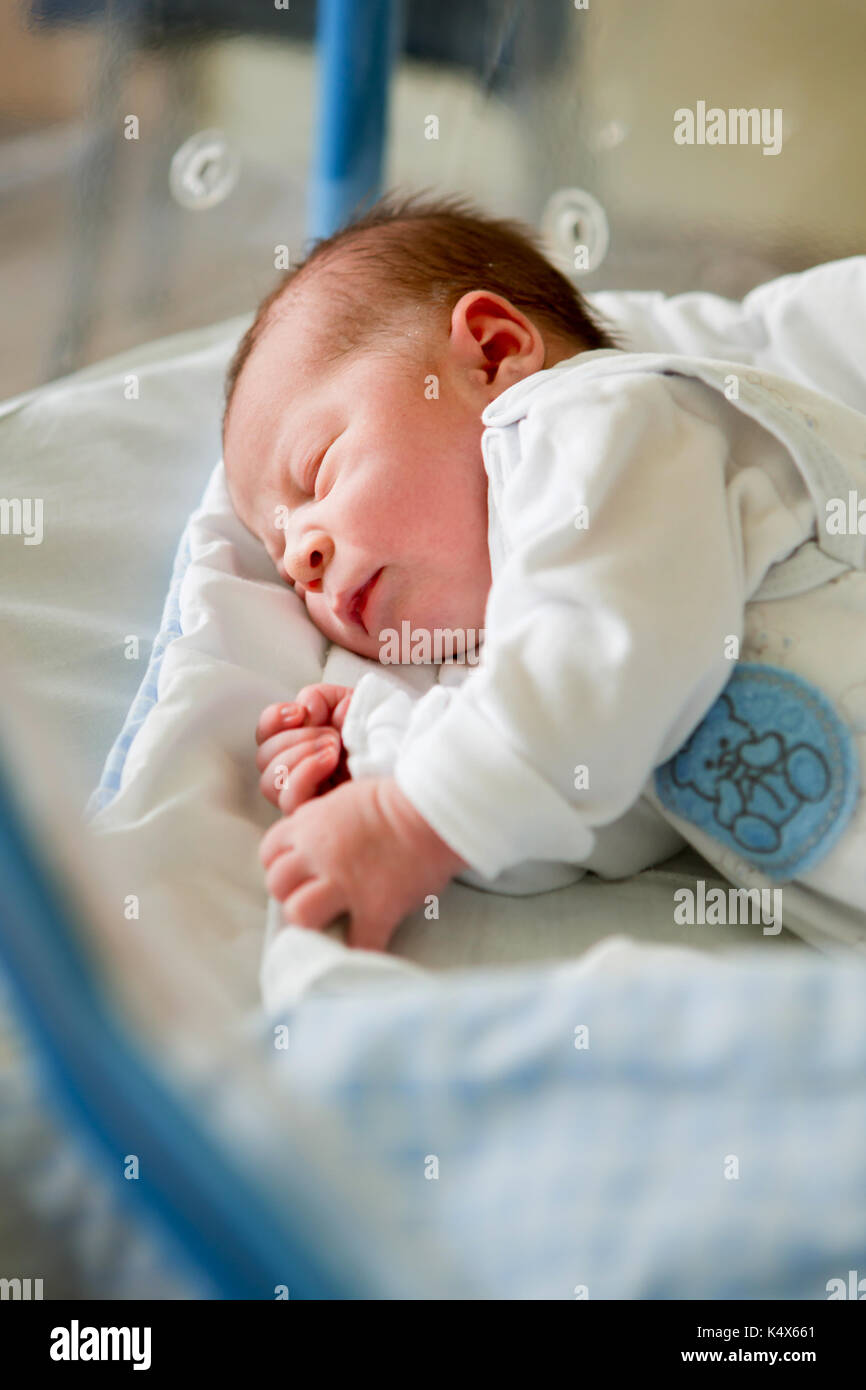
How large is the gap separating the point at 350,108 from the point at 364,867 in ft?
3.49

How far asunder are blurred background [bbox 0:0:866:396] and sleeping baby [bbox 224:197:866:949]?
28cm

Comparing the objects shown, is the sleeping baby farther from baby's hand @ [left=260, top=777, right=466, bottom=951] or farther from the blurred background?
the blurred background

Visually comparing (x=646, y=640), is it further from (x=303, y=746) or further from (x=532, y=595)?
(x=303, y=746)

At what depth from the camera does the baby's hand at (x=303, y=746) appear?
2.29 ft

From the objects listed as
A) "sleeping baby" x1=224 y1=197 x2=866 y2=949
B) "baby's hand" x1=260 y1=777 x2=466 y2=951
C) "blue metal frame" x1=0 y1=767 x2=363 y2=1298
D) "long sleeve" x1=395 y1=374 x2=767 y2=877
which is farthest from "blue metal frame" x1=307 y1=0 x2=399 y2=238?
"blue metal frame" x1=0 y1=767 x2=363 y2=1298

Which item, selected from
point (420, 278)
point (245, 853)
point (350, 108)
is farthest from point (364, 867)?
point (350, 108)

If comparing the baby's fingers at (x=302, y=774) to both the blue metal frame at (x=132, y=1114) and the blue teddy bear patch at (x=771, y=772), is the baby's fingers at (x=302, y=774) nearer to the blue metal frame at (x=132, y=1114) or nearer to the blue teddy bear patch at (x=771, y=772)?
the blue teddy bear patch at (x=771, y=772)

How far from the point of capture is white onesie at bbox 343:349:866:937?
0.60 m

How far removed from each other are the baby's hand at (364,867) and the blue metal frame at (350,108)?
93 cm

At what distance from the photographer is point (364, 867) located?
596mm

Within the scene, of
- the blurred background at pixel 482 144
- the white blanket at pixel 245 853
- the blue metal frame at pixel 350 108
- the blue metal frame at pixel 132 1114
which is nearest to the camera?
the blue metal frame at pixel 132 1114

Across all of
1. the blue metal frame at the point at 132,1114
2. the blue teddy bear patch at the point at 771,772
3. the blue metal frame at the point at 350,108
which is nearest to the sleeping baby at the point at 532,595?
the blue teddy bear patch at the point at 771,772
